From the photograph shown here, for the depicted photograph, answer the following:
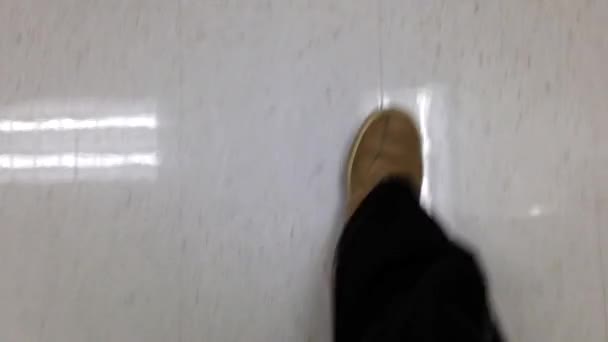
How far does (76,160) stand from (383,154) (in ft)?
1.53

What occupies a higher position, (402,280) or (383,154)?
(383,154)

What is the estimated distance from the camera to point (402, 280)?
100 cm

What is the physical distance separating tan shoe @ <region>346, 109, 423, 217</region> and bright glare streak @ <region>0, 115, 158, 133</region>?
314mm

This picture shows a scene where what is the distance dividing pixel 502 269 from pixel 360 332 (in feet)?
0.85

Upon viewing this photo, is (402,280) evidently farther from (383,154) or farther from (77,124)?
(77,124)

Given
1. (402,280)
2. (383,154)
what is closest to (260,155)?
(383,154)

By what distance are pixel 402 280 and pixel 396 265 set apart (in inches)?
1.0

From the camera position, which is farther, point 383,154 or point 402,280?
point 383,154

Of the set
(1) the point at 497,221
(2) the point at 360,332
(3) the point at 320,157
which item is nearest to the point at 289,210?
(3) the point at 320,157

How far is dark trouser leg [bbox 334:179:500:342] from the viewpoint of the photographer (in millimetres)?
899

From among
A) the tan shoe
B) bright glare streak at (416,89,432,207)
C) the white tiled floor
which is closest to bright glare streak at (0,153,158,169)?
the white tiled floor

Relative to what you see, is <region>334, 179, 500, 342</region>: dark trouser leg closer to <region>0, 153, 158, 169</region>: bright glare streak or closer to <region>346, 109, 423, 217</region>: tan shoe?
<region>346, 109, 423, 217</region>: tan shoe

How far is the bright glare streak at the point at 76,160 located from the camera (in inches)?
43.8

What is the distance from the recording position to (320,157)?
3.66 feet
